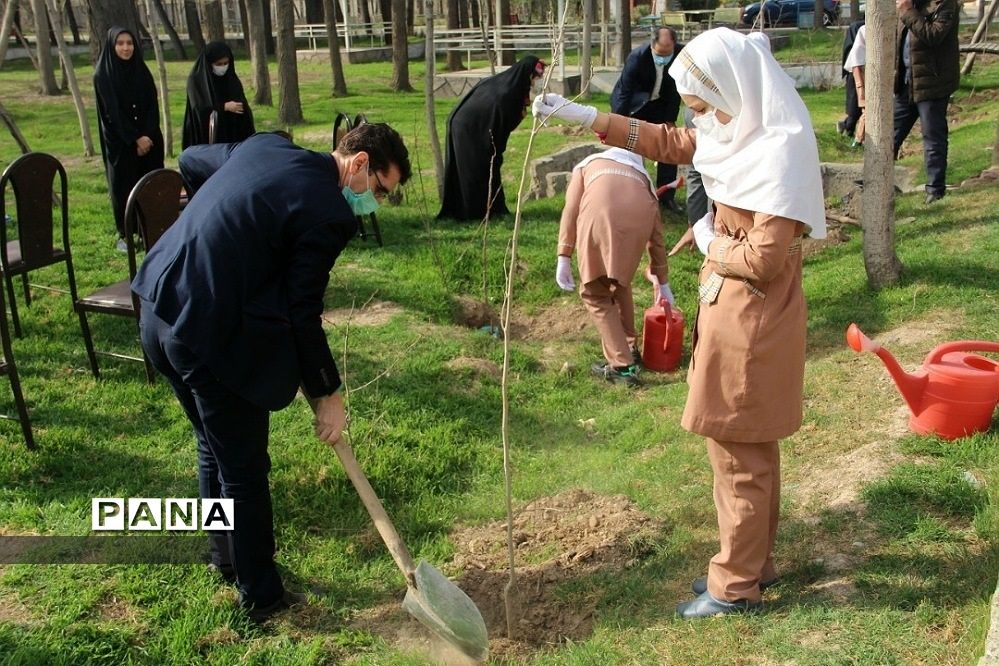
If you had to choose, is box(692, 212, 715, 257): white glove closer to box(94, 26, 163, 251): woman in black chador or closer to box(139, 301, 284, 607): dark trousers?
box(139, 301, 284, 607): dark trousers

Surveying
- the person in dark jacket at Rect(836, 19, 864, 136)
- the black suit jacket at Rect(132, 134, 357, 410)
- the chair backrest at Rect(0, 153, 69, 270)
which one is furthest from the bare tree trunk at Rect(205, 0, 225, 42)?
the black suit jacket at Rect(132, 134, 357, 410)

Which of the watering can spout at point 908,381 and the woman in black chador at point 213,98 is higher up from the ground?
the woman in black chador at point 213,98

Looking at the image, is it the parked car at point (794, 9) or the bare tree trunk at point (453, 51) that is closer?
the bare tree trunk at point (453, 51)

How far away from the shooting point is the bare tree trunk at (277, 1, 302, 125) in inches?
558

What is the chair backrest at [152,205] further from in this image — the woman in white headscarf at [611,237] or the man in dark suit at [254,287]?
the woman in white headscarf at [611,237]

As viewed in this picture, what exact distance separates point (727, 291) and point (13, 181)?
3853 millimetres

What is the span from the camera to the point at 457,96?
19109 mm

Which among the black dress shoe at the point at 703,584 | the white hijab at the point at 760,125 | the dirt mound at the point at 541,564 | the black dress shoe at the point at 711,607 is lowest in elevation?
the dirt mound at the point at 541,564

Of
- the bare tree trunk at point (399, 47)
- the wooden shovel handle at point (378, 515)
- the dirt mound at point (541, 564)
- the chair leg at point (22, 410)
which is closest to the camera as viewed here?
the wooden shovel handle at point (378, 515)

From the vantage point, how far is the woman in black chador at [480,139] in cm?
805

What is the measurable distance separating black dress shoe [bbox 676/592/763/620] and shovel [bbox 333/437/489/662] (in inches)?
25.3

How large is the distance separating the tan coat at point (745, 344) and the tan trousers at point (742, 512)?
0.10 meters

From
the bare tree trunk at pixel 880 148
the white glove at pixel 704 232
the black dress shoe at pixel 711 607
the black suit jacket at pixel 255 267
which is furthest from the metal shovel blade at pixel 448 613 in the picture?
the bare tree trunk at pixel 880 148

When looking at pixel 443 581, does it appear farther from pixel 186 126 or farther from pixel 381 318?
pixel 186 126
